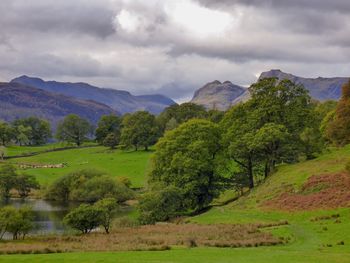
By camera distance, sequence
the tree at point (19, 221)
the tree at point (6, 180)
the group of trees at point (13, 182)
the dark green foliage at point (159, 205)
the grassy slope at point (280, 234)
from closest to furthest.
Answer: the grassy slope at point (280, 234), the tree at point (19, 221), the dark green foliage at point (159, 205), the tree at point (6, 180), the group of trees at point (13, 182)

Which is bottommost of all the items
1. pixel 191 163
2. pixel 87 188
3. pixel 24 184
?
pixel 24 184

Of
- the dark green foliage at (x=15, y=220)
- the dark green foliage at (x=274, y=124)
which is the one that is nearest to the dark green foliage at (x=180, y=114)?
the dark green foliage at (x=274, y=124)

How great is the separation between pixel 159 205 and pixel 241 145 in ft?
55.0

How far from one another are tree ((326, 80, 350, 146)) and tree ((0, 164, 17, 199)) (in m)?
74.9

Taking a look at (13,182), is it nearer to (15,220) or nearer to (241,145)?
(15,220)

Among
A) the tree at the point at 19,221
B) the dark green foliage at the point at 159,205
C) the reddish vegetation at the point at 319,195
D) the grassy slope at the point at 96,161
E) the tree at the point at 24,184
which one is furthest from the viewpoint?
the grassy slope at the point at 96,161

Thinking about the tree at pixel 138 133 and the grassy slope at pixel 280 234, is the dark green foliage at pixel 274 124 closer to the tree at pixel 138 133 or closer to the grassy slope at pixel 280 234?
the grassy slope at pixel 280 234

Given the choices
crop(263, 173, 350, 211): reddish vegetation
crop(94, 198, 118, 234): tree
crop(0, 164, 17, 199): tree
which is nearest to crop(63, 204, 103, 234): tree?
crop(94, 198, 118, 234): tree

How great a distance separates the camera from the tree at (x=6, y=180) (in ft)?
376

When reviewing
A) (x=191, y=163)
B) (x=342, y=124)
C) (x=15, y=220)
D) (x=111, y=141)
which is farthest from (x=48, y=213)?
(x=111, y=141)

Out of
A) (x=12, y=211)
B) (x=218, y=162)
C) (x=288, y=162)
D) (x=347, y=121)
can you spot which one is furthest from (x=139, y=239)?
(x=347, y=121)

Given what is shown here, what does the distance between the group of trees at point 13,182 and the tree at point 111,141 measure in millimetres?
64087

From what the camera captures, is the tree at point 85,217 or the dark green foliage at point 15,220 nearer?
the dark green foliage at point 15,220

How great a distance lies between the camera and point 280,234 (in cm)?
4559
